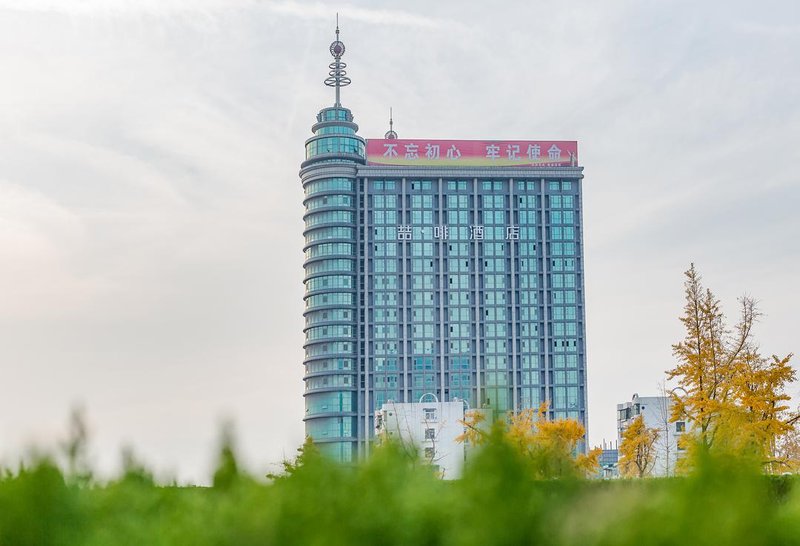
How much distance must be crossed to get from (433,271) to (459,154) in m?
9.68

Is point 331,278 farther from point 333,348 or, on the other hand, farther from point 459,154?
point 459,154

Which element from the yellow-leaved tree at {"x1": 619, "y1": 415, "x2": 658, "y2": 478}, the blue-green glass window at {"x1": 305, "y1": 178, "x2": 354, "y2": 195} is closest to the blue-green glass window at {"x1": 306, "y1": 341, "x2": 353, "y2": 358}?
the blue-green glass window at {"x1": 305, "y1": 178, "x2": 354, "y2": 195}

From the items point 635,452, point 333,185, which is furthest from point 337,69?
point 635,452

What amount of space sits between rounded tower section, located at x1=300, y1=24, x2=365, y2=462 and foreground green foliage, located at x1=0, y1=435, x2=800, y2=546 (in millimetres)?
74779

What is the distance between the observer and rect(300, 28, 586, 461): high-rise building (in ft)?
257

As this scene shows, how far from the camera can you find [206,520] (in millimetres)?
2562

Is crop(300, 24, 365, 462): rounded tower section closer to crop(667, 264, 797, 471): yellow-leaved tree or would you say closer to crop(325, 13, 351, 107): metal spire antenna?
crop(325, 13, 351, 107): metal spire antenna

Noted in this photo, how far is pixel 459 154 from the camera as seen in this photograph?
8094cm

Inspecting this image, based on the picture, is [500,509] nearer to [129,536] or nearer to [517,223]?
[129,536]

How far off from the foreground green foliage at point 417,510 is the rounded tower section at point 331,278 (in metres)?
74.8

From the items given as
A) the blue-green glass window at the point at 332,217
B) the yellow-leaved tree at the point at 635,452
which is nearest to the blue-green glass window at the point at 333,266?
the blue-green glass window at the point at 332,217

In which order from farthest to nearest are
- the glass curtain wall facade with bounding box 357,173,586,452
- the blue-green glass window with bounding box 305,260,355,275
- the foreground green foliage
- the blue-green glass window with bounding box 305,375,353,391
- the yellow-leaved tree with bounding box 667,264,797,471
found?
the glass curtain wall facade with bounding box 357,173,586,452 < the blue-green glass window with bounding box 305,260,355,275 < the blue-green glass window with bounding box 305,375,353,391 < the yellow-leaved tree with bounding box 667,264,797,471 < the foreground green foliage

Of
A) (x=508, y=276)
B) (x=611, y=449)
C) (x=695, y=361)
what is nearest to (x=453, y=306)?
(x=508, y=276)

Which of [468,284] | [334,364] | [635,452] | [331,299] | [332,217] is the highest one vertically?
[332,217]
